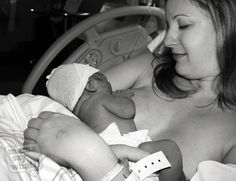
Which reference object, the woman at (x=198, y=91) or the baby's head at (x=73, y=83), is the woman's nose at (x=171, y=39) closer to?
the woman at (x=198, y=91)

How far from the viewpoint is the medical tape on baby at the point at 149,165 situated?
1.03m

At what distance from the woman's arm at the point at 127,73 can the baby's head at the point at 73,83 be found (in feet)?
0.60

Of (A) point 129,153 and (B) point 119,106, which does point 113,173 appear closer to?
(A) point 129,153

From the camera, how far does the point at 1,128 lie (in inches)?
49.4

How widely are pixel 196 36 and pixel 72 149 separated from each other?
26.7 inches

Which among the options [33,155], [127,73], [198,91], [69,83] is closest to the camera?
[33,155]

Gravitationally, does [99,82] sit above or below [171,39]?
below

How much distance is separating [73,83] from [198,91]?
541 mm

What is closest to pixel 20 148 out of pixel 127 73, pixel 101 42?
pixel 127 73

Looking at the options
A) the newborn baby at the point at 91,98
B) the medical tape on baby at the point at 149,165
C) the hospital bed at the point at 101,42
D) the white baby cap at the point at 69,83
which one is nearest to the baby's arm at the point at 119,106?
the newborn baby at the point at 91,98

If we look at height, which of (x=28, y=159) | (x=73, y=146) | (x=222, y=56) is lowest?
(x=28, y=159)

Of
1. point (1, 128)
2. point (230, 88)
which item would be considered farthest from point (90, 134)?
point (230, 88)

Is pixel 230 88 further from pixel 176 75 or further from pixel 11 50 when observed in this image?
pixel 11 50

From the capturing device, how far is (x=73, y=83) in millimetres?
1373
